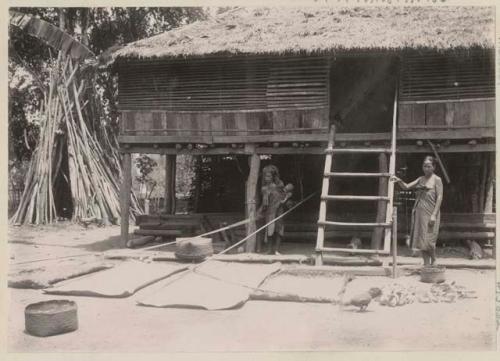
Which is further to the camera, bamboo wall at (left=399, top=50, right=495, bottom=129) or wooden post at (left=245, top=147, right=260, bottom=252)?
wooden post at (left=245, top=147, right=260, bottom=252)

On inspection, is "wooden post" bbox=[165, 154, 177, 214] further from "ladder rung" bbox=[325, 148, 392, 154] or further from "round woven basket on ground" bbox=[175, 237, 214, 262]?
"ladder rung" bbox=[325, 148, 392, 154]

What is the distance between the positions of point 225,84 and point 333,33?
2155 millimetres

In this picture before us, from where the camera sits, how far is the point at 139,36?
66.5ft

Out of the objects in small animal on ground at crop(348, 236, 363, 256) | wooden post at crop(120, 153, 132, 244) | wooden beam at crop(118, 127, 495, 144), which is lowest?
small animal on ground at crop(348, 236, 363, 256)

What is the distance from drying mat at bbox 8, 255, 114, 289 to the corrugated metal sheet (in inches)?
129

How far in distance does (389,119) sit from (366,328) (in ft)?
27.7

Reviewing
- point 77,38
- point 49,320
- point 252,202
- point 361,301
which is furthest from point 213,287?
point 77,38

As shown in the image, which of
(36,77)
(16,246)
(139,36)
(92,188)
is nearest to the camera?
(16,246)

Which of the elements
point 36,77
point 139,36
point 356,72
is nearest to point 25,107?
point 36,77

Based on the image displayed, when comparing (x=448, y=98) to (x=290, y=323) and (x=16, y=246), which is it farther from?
(x=16, y=246)

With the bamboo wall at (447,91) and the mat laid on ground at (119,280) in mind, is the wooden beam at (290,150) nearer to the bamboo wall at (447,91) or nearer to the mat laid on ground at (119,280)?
the bamboo wall at (447,91)

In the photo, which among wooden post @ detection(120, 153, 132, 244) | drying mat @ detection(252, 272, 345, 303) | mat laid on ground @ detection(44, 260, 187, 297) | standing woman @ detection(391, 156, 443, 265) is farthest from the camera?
wooden post @ detection(120, 153, 132, 244)

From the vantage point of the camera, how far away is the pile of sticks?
1562cm

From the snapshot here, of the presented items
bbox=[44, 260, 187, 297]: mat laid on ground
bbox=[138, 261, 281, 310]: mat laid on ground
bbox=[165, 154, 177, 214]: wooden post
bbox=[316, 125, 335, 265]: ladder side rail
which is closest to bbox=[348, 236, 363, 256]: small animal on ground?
bbox=[316, 125, 335, 265]: ladder side rail
